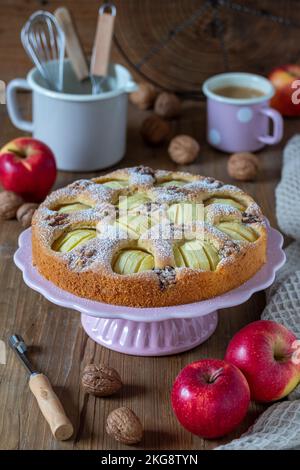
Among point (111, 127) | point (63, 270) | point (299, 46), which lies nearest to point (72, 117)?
point (111, 127)

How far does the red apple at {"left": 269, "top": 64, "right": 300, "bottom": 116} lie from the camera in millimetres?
1814

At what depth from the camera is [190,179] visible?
1227 millimetres

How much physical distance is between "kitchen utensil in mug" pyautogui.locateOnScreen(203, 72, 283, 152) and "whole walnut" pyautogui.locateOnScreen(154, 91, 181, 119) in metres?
0.14

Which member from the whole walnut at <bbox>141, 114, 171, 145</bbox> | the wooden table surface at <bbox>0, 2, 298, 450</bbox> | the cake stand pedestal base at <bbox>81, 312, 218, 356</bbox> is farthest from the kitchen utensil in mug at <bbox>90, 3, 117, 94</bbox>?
the cake stand pedestal base at <bbox>81, 312, 218, 356</bbox>

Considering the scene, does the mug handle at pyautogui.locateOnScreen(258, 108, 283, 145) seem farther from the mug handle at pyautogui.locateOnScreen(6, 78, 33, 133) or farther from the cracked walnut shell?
the mug handle at pyautogui.locateOnScreen(6, 78, 33, 133)

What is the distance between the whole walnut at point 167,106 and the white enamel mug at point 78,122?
0.62ft

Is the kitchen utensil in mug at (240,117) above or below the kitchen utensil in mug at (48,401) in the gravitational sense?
above

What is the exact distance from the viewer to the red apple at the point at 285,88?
1814 millimetres

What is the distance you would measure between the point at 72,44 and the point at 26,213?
0.41 metres

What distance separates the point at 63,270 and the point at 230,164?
67 centimetres

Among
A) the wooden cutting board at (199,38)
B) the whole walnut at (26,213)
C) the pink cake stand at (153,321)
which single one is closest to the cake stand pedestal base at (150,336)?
the pink cake stand at (153,321)

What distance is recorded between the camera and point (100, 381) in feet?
3.32

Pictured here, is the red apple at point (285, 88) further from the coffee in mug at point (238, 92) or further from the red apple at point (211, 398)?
the red apple at point (211, 398)

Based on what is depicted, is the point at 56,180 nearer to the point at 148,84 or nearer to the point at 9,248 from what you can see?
the point at 9,248
